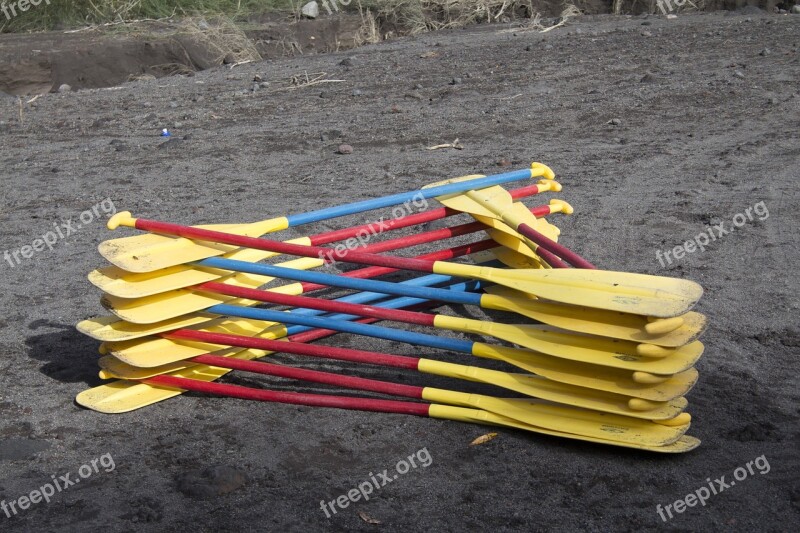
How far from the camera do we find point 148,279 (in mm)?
3539

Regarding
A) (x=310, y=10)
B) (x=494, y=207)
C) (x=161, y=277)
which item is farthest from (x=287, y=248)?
(x=310, y=10)

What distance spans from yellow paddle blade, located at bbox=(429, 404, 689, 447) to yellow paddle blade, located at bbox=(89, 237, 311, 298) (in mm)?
1212

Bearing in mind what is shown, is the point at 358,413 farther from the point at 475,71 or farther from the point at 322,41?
the point at 322,41

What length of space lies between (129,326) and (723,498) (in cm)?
218

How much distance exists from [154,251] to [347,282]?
748 mm

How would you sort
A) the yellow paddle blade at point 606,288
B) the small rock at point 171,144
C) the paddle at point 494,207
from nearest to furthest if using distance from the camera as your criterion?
the yellow paddle blade at point 606,288 < the paddle at point 494,207 < the small rock at point 171,144

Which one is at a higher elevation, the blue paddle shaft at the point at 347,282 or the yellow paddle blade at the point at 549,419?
the blue paddle shaft at the point at 347,282

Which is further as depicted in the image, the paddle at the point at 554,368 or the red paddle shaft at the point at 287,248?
the red paddle shaft at the point at 287,248

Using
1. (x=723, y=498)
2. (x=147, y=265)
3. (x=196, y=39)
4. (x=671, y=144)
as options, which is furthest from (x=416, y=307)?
(x=196, y=39)

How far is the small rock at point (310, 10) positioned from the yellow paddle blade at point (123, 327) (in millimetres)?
8861

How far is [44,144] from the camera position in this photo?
25.5 feet

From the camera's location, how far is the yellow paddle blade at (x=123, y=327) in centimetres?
350

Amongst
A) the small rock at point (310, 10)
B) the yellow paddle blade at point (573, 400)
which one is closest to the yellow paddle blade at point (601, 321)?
the yellow paddle blade at point (573, 400)

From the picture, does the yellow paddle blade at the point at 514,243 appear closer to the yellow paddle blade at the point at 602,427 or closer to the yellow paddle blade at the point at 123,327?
the yellow paddle blade at the point at 602,427
